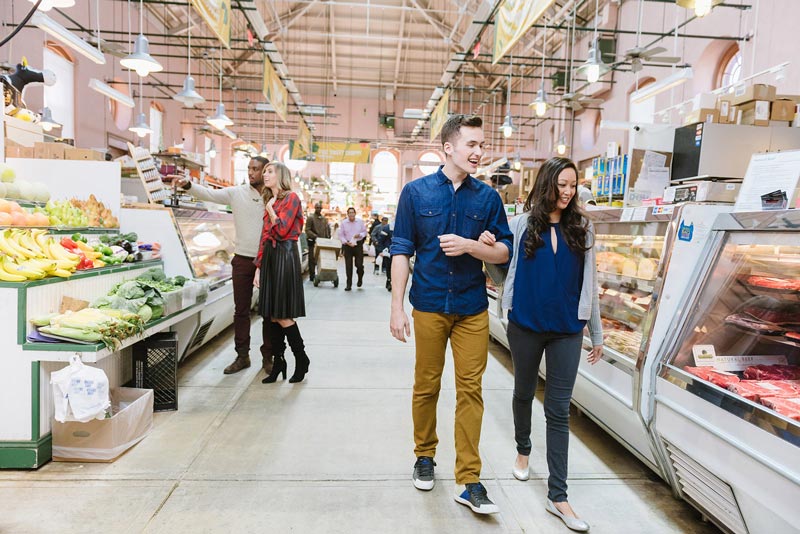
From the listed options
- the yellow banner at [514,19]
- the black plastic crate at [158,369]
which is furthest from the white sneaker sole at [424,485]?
the yellow banner at [514,19]

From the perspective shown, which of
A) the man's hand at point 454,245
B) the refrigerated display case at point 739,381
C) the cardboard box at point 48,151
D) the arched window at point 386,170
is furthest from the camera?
the arched window at point 386,170

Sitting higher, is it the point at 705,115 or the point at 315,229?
the point at 705,115

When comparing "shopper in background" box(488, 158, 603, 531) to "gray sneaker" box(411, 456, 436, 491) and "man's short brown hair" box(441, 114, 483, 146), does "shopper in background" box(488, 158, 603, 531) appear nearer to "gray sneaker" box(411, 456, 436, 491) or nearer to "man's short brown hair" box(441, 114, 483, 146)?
"man's short brown hair" box(441, 114, 483, 146)

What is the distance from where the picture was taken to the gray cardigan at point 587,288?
7.19 feet

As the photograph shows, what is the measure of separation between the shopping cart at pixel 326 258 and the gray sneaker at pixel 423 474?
24.5 ft

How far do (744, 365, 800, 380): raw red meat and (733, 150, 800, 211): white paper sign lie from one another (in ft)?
2.39

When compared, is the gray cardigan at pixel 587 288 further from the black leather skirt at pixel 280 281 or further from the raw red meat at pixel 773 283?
the black leather skirt at pixel 280 281

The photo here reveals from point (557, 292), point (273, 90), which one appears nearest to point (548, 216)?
point (557, 292)

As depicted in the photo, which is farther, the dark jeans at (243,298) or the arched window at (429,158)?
the arched window at (429,158)

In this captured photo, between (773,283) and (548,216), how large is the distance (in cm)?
109

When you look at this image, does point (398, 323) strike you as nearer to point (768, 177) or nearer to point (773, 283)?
point (773, 283)

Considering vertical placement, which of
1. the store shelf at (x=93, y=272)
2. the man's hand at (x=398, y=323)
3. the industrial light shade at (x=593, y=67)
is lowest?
the man's hand at (x=398, y=323)

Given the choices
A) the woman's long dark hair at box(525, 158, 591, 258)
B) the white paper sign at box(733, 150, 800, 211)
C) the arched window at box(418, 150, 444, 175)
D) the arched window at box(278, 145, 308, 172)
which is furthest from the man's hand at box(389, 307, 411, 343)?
the arched window at box(418, 150, 444, 175)

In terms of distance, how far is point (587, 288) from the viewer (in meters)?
2.20
